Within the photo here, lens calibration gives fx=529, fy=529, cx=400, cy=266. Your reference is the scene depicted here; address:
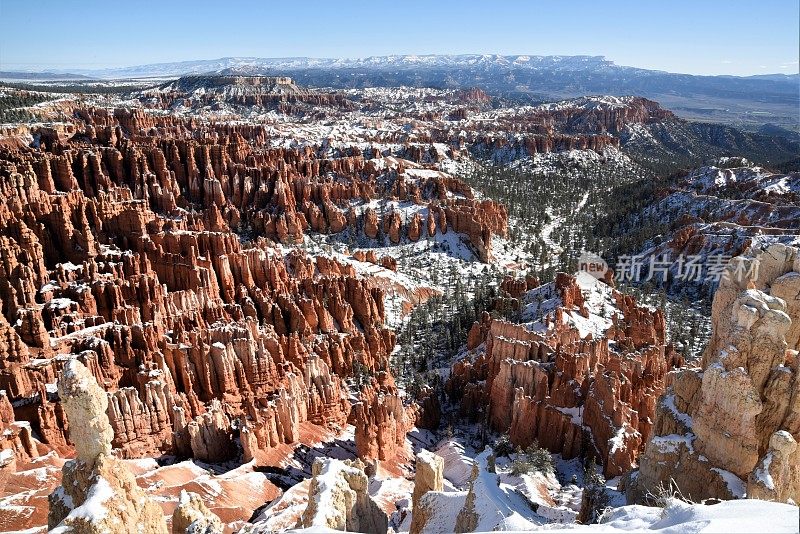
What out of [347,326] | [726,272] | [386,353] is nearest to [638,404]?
[726,272]

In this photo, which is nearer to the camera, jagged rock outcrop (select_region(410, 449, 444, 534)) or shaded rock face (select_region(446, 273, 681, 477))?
jagged rock outcrop (select_region(410, 449, 444, 534))

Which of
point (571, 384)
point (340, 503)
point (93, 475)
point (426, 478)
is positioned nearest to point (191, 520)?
point (93, 475)

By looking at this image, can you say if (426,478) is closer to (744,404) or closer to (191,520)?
(191,520)

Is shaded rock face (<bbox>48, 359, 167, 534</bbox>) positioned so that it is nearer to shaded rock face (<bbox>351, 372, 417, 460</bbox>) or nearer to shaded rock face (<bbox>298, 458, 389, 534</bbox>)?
shaded rock face (<bbox>298, 458, 389, 534</bbox>)

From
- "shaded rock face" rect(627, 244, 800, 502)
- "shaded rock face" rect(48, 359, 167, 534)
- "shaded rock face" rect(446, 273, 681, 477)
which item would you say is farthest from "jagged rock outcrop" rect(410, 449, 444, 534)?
"shaded rock face" rect(446, 273, 681, 477)

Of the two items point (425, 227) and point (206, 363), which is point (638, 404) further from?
point (425, 227)

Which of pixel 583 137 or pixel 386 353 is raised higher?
pixel 583 137
